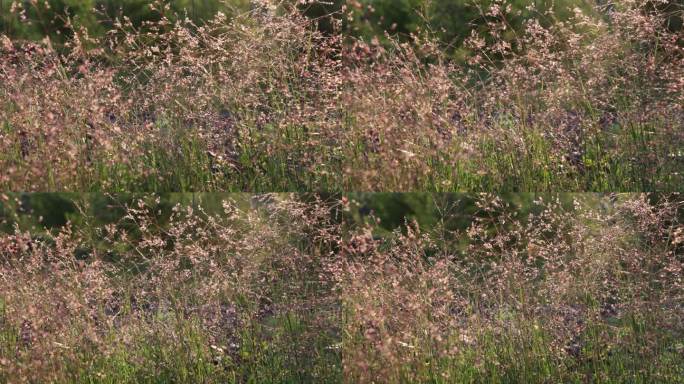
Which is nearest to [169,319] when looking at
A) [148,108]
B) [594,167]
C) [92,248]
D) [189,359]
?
[189,359]

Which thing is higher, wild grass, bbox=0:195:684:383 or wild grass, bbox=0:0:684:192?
wild grass, bbox=0:0:684:192

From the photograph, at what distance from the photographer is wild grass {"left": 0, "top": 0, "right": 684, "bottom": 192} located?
532 centimetres

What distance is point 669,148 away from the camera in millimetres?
5223

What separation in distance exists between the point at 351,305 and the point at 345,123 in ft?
4.20

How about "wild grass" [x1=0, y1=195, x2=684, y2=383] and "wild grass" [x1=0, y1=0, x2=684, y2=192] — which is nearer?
"wild grass" [x1=0, y1=195, x2=684, y2=383]

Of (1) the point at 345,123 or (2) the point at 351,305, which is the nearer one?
(2) the point at 351,305

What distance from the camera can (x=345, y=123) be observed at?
552cm

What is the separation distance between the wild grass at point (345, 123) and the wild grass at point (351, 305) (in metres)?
0.44

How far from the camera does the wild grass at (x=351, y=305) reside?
14.8 feet

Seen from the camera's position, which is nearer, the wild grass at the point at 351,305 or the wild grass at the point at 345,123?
the wild grass at the point at 351,305

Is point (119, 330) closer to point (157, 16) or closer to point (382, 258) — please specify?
point (382, 258)

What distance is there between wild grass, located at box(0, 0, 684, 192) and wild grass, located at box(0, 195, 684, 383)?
442mm

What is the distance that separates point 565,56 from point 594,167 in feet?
2.36

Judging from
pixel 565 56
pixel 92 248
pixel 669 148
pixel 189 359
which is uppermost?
pixel 565 56
